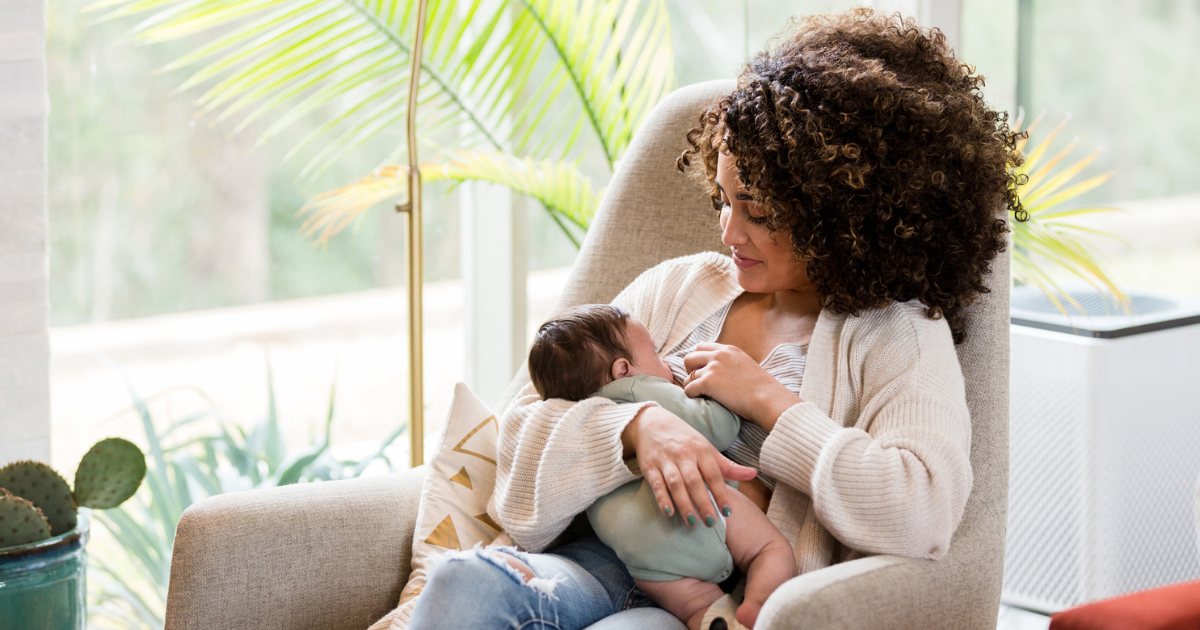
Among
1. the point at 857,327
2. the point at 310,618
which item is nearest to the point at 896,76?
the point at 857,327

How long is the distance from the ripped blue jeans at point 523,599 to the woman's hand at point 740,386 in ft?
0.84

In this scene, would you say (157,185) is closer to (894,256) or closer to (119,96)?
(119,96)

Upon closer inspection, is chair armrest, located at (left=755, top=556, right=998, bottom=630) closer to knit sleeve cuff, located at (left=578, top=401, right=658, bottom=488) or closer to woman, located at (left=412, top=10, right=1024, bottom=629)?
woman, located at (left=412, top=10, right=1024, bottom=629)

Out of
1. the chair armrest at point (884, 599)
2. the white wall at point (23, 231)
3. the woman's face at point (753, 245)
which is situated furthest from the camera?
the white wall at point (23, 231)

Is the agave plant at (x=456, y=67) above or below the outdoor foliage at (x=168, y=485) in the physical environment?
above

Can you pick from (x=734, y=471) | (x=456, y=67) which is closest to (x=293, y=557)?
(x=734, y=471)

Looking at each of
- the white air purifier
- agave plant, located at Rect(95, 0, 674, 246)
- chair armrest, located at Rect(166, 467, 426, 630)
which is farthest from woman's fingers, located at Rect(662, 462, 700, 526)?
the white air purifier

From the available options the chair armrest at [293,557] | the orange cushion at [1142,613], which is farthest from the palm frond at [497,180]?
the orange cushion at [1142,613]

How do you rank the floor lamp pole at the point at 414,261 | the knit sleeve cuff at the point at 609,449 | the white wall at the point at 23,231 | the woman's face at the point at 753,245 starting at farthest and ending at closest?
1. the white wall at the point at 23,231
2. the floor lamp pole at the point at 414,261
3. the woman's face at the point at 753,245
4. the knit sleeve cuff at the point at 609,449

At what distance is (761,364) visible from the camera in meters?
1.37

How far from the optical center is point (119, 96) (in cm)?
212

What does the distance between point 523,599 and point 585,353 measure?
32 centimetres

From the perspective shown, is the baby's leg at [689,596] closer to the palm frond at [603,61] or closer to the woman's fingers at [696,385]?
the woman's fingers at [696,385]

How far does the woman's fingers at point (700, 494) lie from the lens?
1.14 meters
